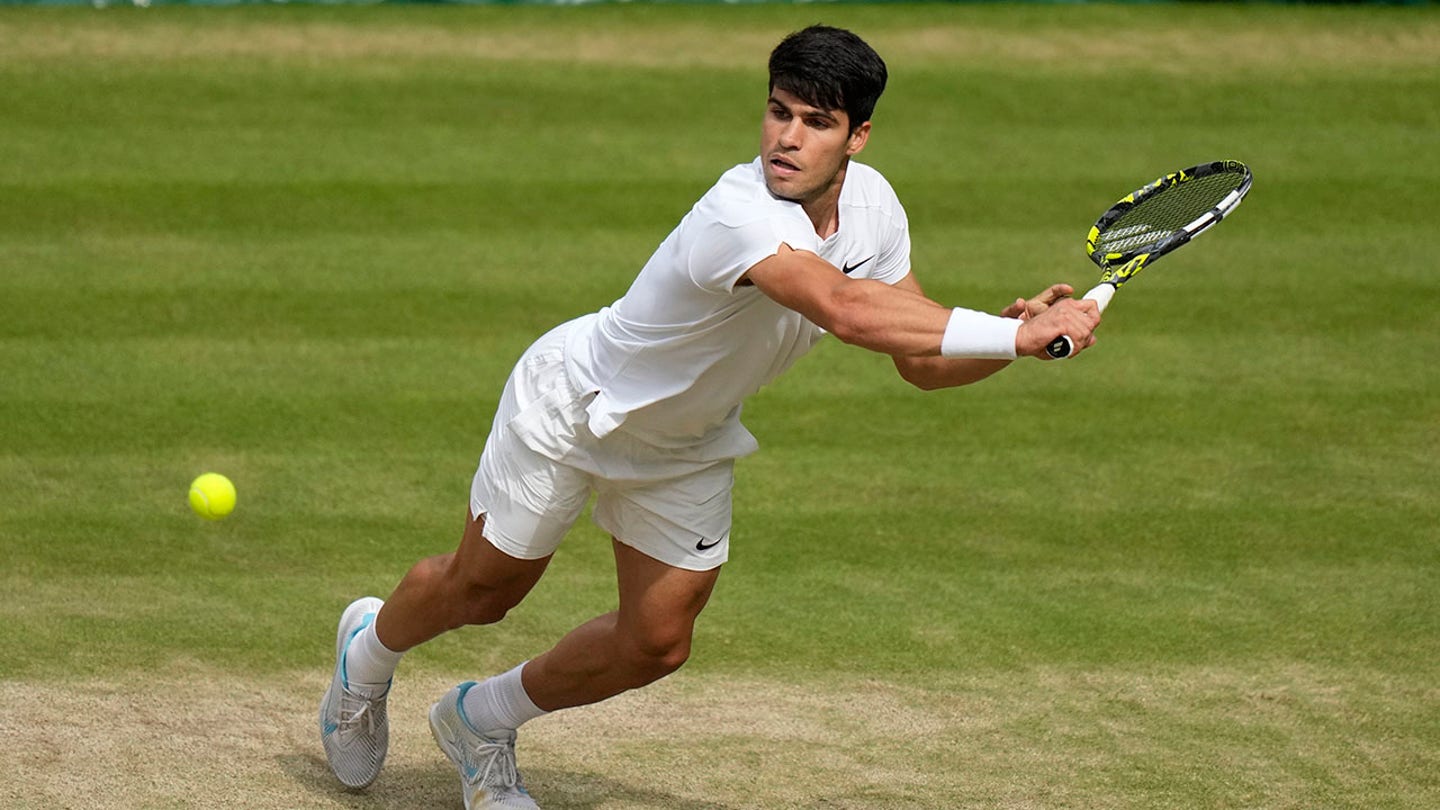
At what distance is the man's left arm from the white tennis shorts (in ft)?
1.91

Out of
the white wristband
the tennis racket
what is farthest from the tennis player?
the tennis racket

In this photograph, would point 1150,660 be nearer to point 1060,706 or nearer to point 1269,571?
point 1060,706

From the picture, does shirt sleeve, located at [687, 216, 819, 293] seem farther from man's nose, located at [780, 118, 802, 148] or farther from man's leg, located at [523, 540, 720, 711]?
man's leg, located at [523, 540, 720, 711]

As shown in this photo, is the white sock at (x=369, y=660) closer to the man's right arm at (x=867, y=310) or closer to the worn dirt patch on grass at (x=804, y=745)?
the worn dirt patch on grass at (x=804, y=745)

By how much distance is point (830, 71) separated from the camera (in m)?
4.11

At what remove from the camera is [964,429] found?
26.9 feet

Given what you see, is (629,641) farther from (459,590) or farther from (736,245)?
(736,245)

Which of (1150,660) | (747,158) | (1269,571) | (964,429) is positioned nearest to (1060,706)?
(1150,660)

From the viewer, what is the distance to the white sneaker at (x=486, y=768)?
486 centimetres

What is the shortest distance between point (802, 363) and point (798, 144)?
4.80 metres

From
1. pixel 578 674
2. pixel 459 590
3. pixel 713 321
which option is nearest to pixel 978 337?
pixel 713 321

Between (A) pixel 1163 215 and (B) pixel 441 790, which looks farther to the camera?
(B) pixel 441 790

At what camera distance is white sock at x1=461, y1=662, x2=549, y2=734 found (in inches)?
192

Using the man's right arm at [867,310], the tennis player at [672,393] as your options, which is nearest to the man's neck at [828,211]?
the tennis player at [672,393]
